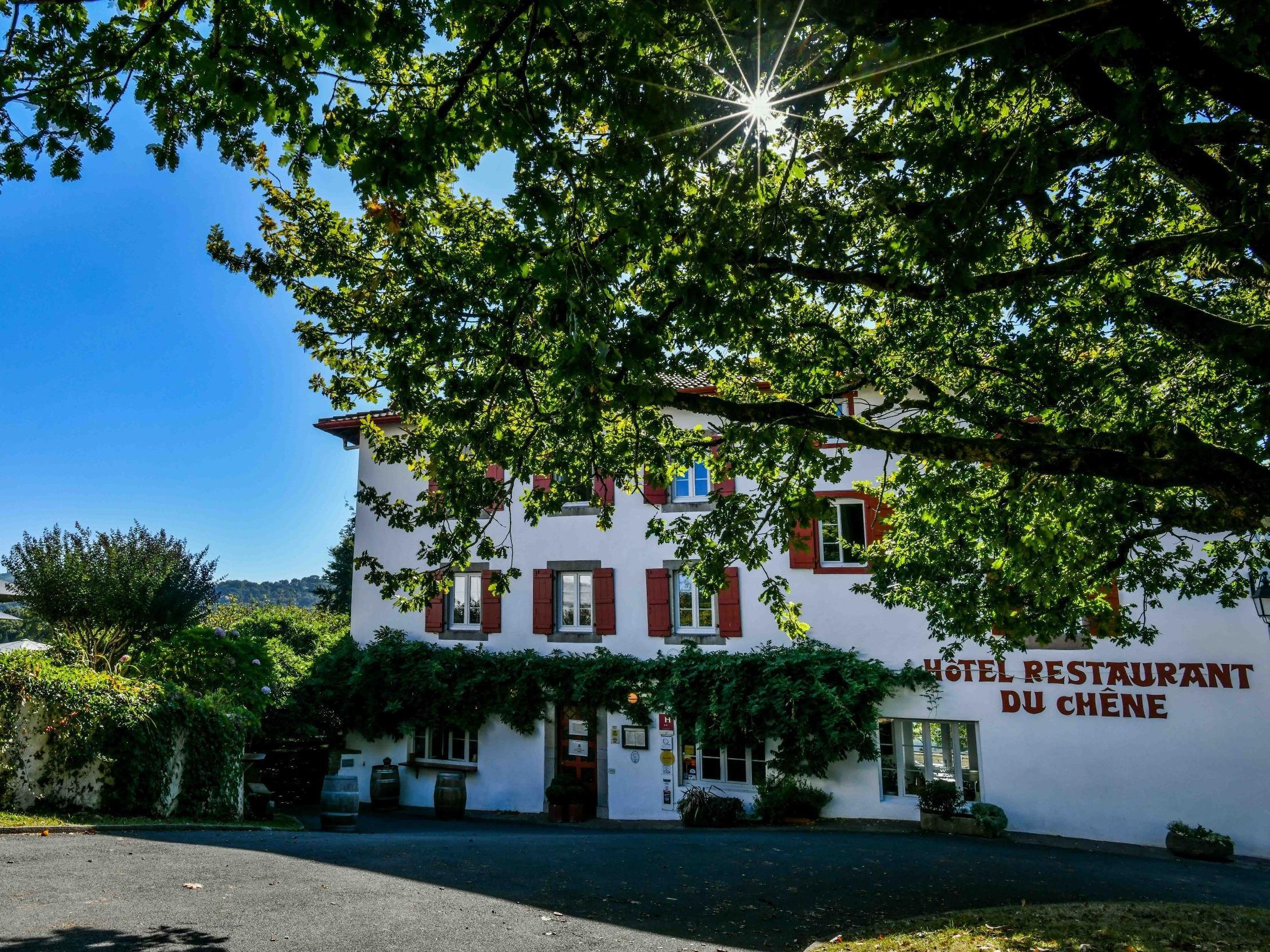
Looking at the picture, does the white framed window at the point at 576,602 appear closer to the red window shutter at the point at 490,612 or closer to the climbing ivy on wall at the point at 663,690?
the climbing ivy on wall at the point at 663,690

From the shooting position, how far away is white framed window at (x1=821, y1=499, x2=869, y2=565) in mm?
15297

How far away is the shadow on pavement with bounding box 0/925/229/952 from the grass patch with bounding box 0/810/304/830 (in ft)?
15.7

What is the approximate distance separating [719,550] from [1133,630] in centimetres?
546

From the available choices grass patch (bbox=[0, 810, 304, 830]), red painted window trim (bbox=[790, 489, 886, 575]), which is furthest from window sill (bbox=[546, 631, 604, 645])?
grass patch (bbox=[0, 810, 304, 830])

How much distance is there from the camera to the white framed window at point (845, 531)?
15297mm

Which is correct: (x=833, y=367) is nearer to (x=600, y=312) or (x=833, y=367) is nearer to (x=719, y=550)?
(x=719, y=550)

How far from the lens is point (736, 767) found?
50.5 ft

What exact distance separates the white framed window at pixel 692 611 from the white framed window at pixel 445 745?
17.8ft

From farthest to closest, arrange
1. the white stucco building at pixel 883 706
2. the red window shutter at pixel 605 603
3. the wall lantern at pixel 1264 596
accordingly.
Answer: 1. the red window shutter at pixel 605 603
2. the white stucco building at pixel 883 706
3. the wall lantern at pixel 1264 596

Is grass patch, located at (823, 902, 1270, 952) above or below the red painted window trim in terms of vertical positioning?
below

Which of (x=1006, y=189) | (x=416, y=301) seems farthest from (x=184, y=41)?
(x=1006, y=189)

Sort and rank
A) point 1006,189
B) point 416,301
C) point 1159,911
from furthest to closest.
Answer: point 1159,911, point 416,301, point 1006,189

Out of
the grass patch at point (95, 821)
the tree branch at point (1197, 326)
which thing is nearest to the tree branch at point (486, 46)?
the tree branch at point (1197, 326)

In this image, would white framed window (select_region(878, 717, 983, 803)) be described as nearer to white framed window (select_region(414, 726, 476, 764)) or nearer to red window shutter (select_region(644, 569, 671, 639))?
red window shutter (select_region(644, 569, 671, 639))
